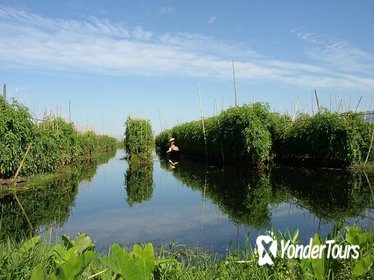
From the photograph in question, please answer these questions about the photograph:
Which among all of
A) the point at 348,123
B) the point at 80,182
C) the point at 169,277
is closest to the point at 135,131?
the point at 80,182

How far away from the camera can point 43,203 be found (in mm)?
9062

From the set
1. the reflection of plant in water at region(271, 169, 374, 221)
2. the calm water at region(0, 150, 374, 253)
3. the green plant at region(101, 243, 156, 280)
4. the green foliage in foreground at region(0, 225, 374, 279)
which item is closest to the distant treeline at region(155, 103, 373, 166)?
the reflection of plant in water at region(271, 169, 374, 221)

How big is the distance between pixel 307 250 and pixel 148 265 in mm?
941

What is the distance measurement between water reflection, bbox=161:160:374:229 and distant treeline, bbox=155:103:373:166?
1411mm

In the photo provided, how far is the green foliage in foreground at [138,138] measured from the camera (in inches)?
930

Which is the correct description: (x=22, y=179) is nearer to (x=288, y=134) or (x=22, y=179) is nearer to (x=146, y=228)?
(x=146, y=228)

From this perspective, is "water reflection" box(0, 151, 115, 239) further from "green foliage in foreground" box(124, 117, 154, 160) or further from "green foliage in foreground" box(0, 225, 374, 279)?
"green foliage in foreground" box(124, 117, 154, 160)

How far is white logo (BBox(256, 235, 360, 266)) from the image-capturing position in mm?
2182

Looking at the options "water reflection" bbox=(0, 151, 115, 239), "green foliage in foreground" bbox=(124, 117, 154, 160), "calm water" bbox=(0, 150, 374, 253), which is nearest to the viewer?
"calm water" bbox=(0, 150, 374, 253)

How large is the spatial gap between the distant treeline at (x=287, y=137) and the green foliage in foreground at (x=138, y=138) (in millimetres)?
4539

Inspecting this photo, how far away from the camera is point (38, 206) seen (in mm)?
8648

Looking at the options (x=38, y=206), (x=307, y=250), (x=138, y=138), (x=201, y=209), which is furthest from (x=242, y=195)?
(x=138, y=138)

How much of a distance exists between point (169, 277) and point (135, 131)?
21.4 meters

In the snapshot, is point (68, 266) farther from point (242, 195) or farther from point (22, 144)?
point (22, 144)
